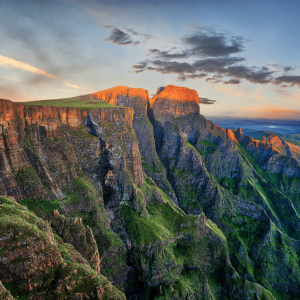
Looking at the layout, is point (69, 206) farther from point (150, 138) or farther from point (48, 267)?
point (150, 138)

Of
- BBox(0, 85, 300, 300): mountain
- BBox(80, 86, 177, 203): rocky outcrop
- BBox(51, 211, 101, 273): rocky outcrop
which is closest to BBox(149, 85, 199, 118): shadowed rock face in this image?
BBox(80, 86, 177, 203): rocky outcrop

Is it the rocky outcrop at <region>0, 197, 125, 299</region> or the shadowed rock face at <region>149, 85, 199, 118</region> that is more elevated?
the shadowed rock face at <region>149, 85, 199, 118</region>

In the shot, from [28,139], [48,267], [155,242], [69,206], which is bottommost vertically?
[155,242]

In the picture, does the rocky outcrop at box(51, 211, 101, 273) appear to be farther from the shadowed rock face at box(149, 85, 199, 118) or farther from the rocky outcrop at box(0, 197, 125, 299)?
the shadowed rock face at box(149, 85, 199, 118)

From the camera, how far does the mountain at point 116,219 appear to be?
2664cm

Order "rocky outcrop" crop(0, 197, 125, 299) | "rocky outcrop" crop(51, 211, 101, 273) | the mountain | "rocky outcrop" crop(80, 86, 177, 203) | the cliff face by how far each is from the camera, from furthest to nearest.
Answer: "rocky outcrop" crop(80, 86, 177, 203)
the cliff face
"rocky outcrop" crop(51, 211, 101, 273)
the mountain
"rocky outcrop" crop(0, 197, 125, 299)

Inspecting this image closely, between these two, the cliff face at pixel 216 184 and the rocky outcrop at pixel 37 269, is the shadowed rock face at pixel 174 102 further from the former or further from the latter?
the rocky outcrop at pixel 37 269

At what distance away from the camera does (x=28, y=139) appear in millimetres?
53469

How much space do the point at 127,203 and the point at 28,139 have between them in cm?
4159

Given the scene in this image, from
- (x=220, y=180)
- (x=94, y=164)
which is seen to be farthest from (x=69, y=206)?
(x=220, y=180)

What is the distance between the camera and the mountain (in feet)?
87.4

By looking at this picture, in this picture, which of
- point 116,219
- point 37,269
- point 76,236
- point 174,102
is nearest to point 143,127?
point 174,102

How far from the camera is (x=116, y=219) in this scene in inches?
2758

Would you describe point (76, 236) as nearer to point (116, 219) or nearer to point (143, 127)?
point (116, 219)
